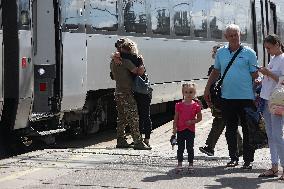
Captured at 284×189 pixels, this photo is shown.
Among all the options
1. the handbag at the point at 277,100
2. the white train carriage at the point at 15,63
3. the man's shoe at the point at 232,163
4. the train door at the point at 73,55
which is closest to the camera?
the handbag at the point at 277,100

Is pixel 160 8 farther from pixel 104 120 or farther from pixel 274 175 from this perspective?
pixel 274 175

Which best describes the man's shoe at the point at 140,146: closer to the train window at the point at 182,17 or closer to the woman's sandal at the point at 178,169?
the woman's sandal at the point at 178,169

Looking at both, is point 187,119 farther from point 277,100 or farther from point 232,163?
point 277,100

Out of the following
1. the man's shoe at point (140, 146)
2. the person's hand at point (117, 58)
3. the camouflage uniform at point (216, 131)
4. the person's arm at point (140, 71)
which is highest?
the person's hand at point (117, 58)

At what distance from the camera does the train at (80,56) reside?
10.6 m

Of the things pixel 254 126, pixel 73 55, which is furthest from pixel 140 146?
pixel 254 126

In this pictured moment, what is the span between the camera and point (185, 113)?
329 inches

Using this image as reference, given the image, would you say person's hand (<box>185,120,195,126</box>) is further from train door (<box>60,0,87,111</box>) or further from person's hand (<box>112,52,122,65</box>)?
train door (<box>60,0,87,111</box>)

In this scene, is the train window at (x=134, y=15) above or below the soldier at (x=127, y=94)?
above

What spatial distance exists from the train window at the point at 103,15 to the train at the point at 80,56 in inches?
0.7

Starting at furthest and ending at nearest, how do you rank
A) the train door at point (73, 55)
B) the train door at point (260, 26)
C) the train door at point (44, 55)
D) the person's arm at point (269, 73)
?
1. the train door at point (260, 26)
2. the train door at point (73, 55)
3. the train door at point (44, 55)
4. the person's arm at point (269, 73)

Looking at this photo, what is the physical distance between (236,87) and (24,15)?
390 cm

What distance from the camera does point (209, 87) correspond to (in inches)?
348

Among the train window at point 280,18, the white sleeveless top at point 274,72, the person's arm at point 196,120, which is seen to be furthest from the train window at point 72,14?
the train window at point 280,18
